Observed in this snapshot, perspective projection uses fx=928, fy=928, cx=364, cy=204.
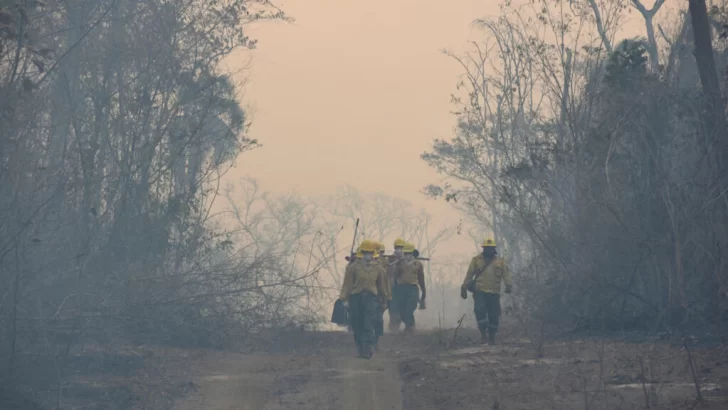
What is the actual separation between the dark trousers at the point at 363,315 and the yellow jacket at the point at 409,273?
4187 mm

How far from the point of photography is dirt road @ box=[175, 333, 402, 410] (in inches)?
404

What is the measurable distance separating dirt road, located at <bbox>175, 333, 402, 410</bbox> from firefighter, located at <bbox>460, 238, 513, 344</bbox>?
1.81m

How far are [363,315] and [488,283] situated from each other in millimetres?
2838

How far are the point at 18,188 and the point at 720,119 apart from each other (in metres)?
10.4

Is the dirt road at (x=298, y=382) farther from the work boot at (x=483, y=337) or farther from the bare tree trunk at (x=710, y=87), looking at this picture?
the bare tree trunk at (x=710, y=87)

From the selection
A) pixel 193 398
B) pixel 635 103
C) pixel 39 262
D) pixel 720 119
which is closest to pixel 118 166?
pixel 39 262

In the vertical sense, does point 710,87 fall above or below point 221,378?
above

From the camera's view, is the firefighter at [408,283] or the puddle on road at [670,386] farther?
the firefighter at [408,283]

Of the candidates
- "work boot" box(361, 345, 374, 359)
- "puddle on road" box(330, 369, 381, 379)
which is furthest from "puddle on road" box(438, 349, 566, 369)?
"work boot" box(361, 345, 374, 359)

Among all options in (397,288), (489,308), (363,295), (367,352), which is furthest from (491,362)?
(397,288)

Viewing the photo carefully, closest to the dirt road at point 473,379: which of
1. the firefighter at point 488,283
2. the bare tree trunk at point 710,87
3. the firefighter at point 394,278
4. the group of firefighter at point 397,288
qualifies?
the group of firefighter at point 397,288

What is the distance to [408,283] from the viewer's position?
18859mm

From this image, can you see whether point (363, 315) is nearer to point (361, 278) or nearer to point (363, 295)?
point (363, 295)

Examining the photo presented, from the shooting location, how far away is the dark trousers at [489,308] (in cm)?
1620
